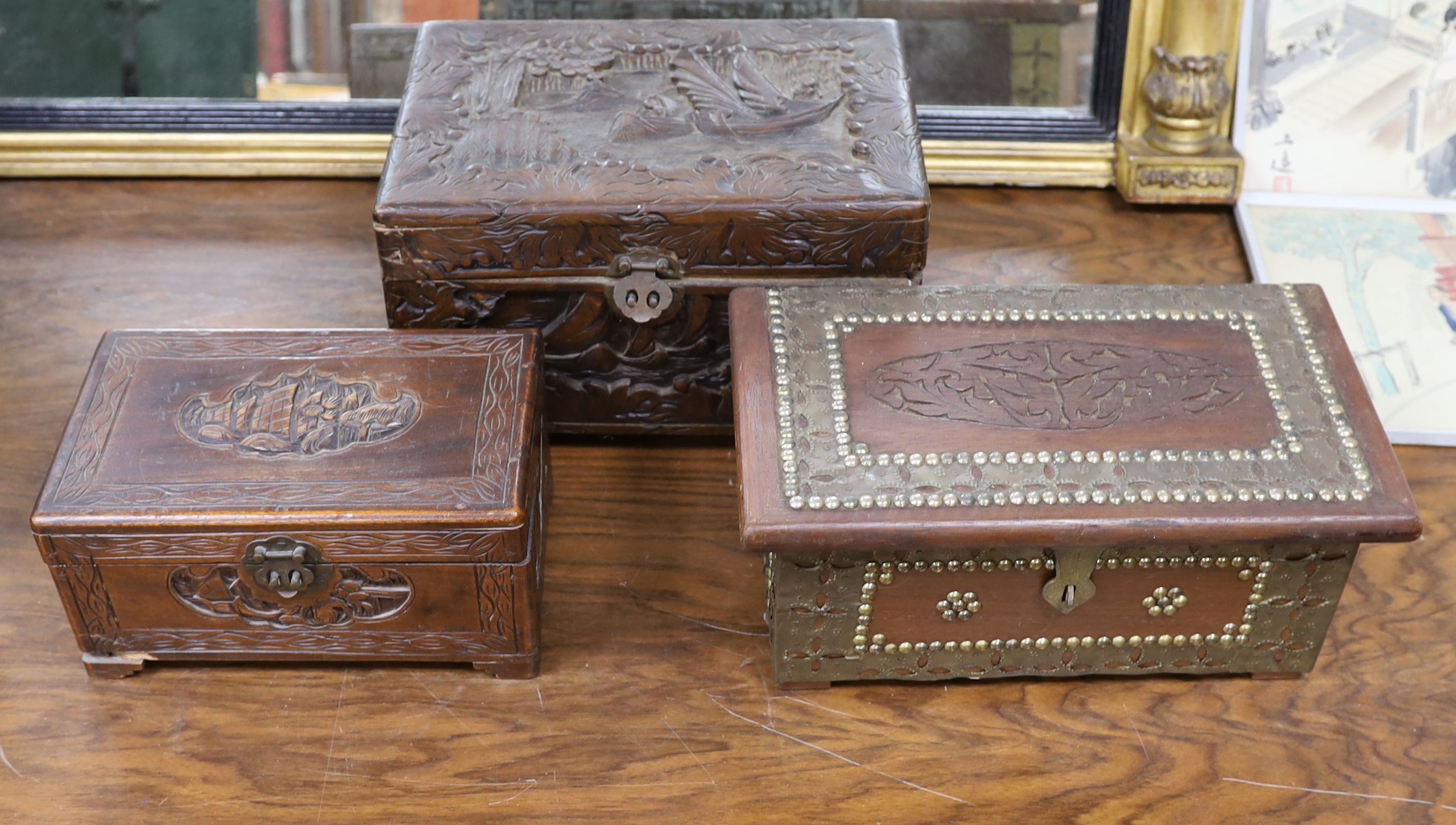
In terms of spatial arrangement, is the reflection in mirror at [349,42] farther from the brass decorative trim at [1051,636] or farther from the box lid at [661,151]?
the brass decorative trim at [1051,636]

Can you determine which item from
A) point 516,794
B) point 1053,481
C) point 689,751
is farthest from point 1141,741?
point 516,794

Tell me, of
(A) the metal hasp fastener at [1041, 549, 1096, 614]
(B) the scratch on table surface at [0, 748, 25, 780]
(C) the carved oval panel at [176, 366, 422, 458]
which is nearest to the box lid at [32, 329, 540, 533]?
(C) the carved oval panel at [176, 366, 422, 458]

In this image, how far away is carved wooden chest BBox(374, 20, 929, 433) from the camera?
1.42 metres

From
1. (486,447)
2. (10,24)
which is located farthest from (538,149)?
(10,24)

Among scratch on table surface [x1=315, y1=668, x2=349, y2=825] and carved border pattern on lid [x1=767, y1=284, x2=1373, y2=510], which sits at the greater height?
carved border pattern on lid [x1=767, y1=284, x2=1373, y2=510]

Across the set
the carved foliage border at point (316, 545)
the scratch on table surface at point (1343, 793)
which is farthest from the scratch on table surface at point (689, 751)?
the scratch on table surface at point (1343, 793)

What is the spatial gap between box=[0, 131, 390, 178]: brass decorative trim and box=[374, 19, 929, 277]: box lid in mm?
302

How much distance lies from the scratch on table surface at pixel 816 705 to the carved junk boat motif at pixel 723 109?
24.3 inches

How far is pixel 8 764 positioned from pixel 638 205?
78cm

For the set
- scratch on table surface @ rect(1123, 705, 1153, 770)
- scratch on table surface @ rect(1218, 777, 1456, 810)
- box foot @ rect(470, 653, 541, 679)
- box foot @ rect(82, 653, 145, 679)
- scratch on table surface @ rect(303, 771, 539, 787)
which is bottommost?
scratch on table surface @ rect(1218, 777, 1456, 810)

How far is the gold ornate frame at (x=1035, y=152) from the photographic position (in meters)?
1.82

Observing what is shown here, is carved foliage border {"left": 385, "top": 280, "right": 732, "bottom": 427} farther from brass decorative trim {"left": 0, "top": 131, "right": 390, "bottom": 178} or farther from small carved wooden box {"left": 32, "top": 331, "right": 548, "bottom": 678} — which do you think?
brass decorative trim {"left": 0, "top": 131, "right": 390, "bottom": 178}

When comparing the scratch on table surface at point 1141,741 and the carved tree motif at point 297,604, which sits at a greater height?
the carved tree motif at point 297,604

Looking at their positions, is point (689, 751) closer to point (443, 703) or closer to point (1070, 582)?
point (443, 703)
